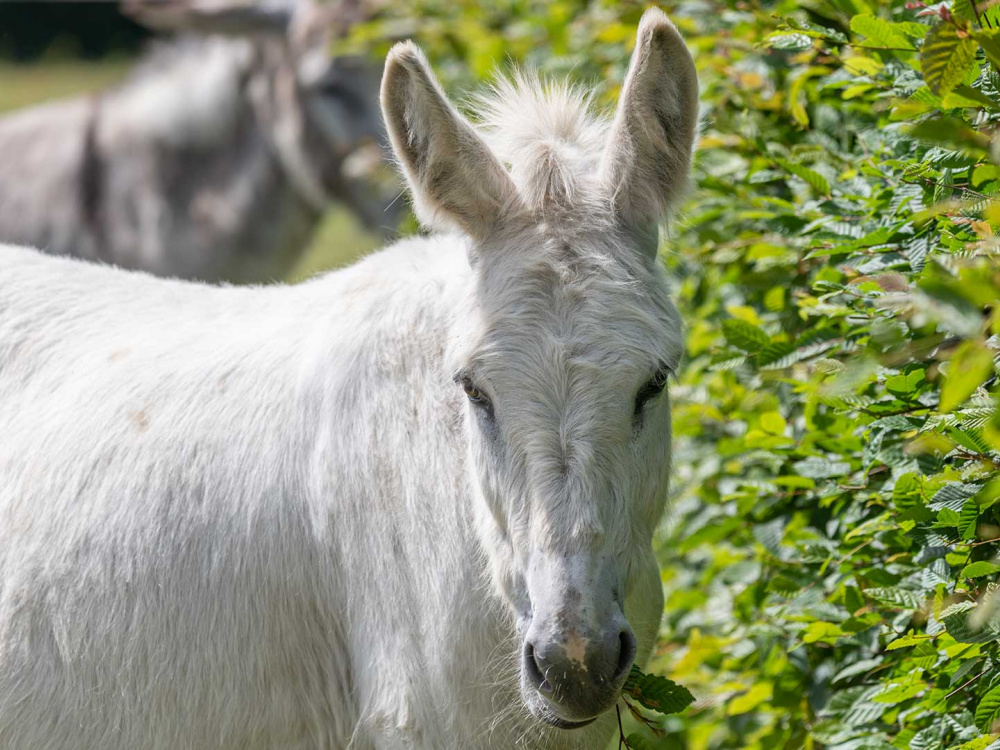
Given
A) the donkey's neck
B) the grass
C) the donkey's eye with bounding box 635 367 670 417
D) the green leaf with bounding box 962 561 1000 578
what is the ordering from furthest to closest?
the grass → the donkey's neck → the donkey's eye with bounding box 635 367 670 417 → the green leaf with bounding box 962 561 1000 578

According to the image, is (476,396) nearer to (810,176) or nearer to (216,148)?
(810,176)

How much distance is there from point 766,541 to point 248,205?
635 centimetres

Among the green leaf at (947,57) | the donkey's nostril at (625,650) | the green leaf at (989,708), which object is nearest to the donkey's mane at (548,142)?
the green leaf at (947,57)

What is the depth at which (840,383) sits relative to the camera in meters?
1.72

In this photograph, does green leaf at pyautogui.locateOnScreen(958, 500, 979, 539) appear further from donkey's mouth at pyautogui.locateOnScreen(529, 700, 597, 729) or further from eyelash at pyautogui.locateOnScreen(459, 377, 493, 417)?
eyelash at pyautogui.locateOnScreen(459, 377, 493, 417)

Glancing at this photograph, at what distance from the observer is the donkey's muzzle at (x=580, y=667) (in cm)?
229

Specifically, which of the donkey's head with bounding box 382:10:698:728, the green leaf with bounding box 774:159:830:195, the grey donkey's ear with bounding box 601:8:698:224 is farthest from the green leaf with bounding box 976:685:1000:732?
the green leaf with bounding box 774:159:830:195

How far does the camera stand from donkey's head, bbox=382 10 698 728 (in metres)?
2.37

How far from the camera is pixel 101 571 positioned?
302 cm

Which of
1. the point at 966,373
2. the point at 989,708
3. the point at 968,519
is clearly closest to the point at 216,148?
the point at 968,519

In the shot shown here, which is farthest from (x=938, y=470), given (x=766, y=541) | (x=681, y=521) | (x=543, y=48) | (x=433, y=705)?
(x=543, y=48)

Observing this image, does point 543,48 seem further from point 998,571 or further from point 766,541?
point 998,571

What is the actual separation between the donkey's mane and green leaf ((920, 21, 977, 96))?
0.95 m

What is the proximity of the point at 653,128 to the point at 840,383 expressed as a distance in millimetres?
1205
